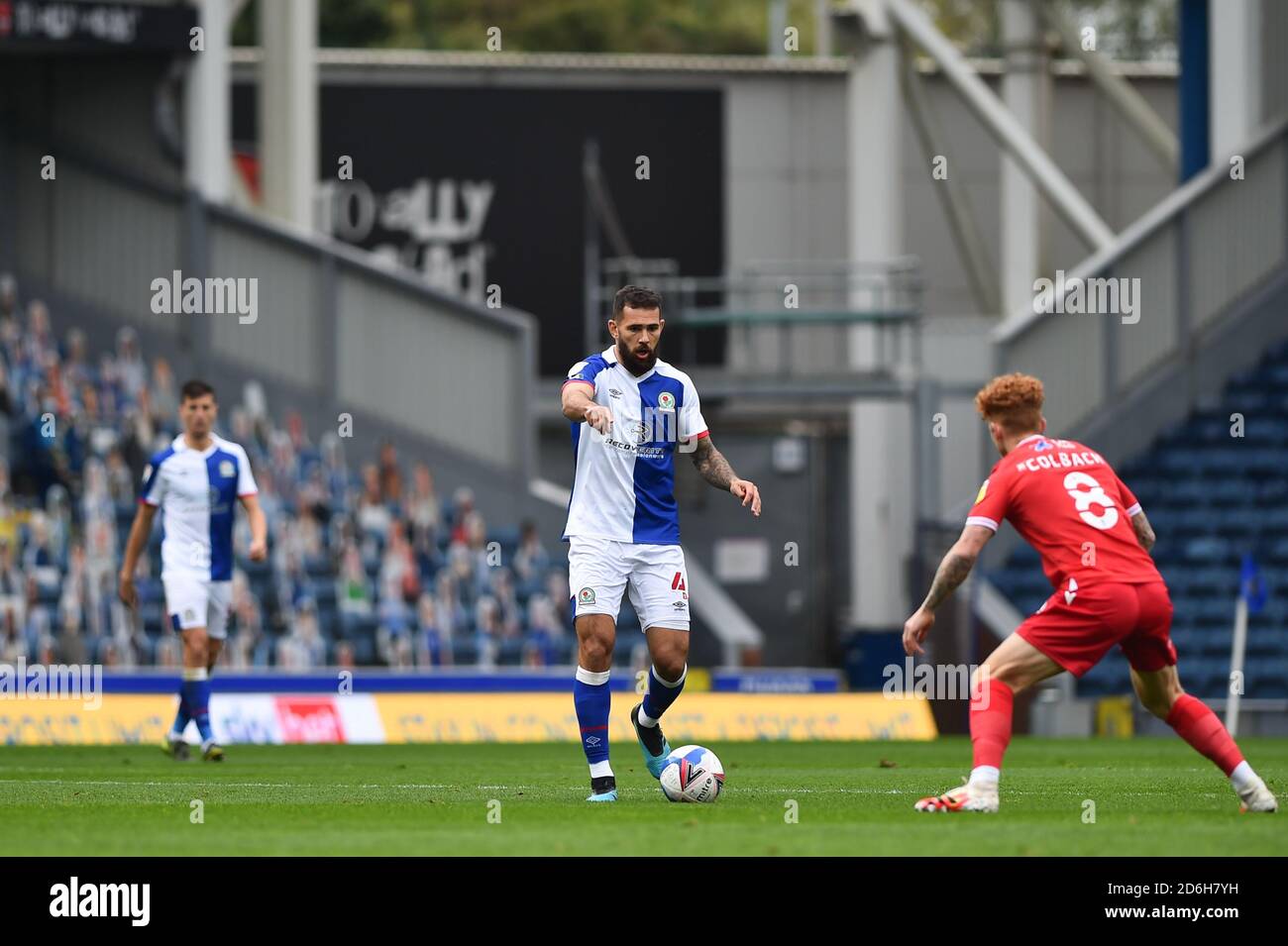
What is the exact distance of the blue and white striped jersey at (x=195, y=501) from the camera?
16.8 metres

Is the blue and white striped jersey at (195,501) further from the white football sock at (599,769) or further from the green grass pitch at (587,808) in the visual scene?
the white football sock at (599,769)

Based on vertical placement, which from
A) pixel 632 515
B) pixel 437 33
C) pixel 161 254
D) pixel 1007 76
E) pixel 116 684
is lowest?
pixel 116 684

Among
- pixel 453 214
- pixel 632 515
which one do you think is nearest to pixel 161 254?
pixel 453 214

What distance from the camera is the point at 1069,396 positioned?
29.6 meters

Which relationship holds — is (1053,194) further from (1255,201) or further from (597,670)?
(597,670)

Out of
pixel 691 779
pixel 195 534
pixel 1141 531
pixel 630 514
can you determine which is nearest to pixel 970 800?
pixel 1141 531

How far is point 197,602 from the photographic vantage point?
1677 centimetres

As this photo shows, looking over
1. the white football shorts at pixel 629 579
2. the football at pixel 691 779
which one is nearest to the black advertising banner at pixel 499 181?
the white football shorts at pixel 629 579

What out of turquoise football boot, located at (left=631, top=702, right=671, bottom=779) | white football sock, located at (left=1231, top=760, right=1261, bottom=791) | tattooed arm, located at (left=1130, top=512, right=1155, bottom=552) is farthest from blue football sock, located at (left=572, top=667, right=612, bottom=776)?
white football sock, located at (left=1231, top=760, right=1261, bottom=791)

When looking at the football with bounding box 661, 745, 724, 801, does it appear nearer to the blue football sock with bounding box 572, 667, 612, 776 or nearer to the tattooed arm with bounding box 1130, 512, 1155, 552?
the blue football sock with bounding box 572, 667, 612, 776

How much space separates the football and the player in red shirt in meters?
1.33

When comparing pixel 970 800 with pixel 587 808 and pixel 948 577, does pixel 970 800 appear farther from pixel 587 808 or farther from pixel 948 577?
pixel 587 808
